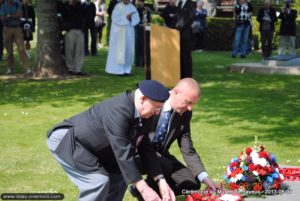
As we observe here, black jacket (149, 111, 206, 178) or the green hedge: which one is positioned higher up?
black jacket (149, 111, 206, 178)

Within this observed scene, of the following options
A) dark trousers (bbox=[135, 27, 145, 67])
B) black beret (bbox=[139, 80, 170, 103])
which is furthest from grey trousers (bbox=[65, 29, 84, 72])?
black beret (bbox=[139, 80, 170, 103])

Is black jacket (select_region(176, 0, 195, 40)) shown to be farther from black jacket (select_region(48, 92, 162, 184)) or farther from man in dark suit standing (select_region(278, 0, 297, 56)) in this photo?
black jacket (select_region(48, 92, 162, 184))

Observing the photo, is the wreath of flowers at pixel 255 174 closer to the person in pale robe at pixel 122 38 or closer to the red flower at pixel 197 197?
the red flower at pixel 197 197

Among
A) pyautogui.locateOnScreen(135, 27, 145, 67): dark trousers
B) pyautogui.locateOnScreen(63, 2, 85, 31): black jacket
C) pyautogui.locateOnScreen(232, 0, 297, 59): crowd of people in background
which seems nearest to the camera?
pyautogui.locateOnScreen(63, 2, 85, 31): black jacket

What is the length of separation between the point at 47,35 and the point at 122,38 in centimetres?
205

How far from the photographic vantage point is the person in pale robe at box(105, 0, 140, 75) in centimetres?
1591

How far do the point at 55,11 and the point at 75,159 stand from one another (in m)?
10.5

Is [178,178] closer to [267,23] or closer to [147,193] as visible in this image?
[147,193]

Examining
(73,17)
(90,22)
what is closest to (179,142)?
(73,17)

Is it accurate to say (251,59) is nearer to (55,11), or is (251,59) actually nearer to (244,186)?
(55,11)

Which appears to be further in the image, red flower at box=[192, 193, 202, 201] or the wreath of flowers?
the wreath of flowers

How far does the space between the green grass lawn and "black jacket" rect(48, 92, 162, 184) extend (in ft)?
5.94

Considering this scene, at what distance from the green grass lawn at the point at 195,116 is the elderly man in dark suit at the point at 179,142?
1.21 m

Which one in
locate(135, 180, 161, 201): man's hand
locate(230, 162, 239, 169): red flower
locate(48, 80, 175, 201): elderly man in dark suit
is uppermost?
→ locate(48, 80, 175, 201): elderly man in dark suit
